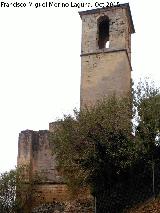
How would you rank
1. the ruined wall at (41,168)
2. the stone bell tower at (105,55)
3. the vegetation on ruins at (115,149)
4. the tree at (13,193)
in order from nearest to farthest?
the vegetation on ruins at (115,149), the tree at (13,193), the ruined wall at (41,168), the stone bell tower at (105,55)

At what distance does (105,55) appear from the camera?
103 feet

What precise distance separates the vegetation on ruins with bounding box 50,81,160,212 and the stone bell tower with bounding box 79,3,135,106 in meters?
6.06

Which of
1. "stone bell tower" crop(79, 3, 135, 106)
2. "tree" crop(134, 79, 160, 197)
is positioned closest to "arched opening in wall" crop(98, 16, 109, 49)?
"stone bell tower" crop(79, 3, 135, 106)

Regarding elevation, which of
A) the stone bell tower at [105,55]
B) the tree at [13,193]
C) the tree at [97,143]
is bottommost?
the tree at [13,193]

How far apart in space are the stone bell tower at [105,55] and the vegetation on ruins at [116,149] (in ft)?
19.9

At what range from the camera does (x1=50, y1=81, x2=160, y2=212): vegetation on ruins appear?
71.3ft

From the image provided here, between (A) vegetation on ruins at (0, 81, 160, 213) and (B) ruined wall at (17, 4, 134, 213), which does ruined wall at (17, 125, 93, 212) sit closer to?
(B) ruined wall at (17, 4, 134, 213)

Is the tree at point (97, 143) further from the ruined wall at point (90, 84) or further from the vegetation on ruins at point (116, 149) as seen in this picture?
the ruined wall at point (90, 84)

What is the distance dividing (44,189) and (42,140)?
2.98m

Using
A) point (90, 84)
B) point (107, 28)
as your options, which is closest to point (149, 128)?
point (90, 84)

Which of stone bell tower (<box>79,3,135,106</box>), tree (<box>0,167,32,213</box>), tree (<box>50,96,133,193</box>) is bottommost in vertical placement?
tree (<box>0,167,32,213</box>)

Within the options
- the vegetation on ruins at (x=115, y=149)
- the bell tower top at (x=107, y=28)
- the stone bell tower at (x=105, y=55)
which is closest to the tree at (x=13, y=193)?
the vegetation on ruins at (x=115, y=149)

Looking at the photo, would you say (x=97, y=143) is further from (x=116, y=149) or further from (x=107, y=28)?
(x=107, y=28)

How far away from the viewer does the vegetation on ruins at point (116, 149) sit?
21719 millimetres
